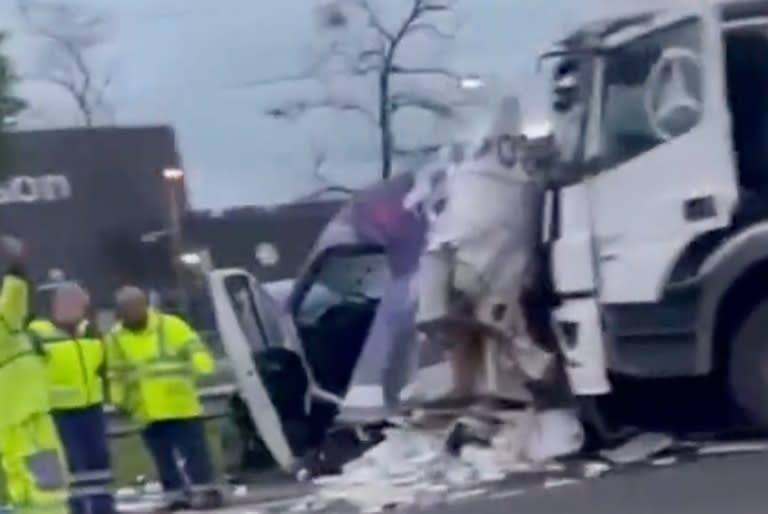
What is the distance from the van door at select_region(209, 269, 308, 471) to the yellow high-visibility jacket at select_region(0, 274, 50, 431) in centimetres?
529

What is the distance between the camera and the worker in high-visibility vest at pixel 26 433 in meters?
12.2

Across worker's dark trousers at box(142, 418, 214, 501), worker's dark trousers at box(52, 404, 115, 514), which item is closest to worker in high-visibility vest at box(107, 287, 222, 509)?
worker's dark trousers at box(142, 418, 214, 501)

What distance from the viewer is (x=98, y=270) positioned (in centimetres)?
4669

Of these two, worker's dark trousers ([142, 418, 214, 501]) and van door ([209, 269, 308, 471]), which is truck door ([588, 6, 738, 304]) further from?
van door ([209, 269, 308, 471])

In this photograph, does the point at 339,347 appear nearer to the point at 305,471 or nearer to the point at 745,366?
the point at 305,471

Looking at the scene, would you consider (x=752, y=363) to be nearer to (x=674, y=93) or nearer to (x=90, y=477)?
(x=674, y=93)

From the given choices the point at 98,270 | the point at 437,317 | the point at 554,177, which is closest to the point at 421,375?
the point at 437,317

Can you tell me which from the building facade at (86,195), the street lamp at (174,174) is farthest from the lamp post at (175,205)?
the building facade at (86,195)

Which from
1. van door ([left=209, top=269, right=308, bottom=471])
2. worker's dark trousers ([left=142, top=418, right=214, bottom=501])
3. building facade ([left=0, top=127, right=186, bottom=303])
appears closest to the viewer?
worker's dark trousers ([left=142, top=418, right=214, bottom=501])

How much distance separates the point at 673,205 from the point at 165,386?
3552mm

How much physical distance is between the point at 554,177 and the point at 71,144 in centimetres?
3244

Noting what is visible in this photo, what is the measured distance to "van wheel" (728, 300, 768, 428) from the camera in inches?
594

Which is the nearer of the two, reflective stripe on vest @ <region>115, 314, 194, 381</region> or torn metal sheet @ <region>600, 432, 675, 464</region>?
torn metal sheet @ <region>600, 432, 675, 464</region>

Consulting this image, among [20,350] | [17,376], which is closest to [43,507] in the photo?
[17,376]
